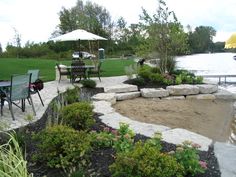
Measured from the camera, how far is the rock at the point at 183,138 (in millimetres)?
4676

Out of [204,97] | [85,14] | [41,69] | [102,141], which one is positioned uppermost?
[85,14]

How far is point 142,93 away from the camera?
10.8m

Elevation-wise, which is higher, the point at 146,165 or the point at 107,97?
the point at 146,165

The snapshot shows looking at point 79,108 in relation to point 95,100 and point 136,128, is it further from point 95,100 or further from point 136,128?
point 95,100

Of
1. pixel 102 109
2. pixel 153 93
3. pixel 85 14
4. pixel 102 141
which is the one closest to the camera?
pixel 102 141

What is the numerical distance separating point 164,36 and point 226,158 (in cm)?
1023

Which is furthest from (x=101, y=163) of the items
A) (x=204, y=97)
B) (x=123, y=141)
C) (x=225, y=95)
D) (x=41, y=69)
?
(x=41, y=69)

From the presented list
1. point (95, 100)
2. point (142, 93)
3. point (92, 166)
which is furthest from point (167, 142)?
point (142, 93)

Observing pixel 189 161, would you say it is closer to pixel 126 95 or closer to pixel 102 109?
pixel 102 109

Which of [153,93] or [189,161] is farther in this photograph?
[153,93]

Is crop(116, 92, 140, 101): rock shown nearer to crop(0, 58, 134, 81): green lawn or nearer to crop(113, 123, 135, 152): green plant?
crop(0, 58, 134, 81): green lawn

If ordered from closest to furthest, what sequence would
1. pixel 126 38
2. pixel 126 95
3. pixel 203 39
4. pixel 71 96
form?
pixel 71 96, pixel 126 95, pixel 203 39, pixel 126 38

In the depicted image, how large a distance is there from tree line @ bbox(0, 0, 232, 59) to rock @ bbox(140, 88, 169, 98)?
11.2 ft

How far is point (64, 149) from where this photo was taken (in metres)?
3.79
